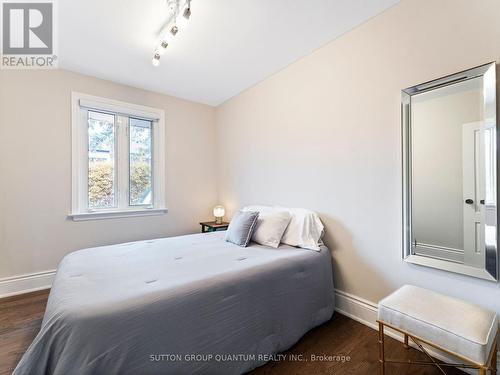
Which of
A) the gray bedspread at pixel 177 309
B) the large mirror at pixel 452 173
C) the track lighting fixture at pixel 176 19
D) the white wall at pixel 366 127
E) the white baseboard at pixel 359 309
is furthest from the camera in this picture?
the white baseboard at pixel 359 309

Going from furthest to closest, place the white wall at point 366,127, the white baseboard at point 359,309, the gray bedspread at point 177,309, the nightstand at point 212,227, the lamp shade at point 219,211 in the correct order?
the lamp shade at point 219,211 → the nightstand at point 212,227 → the white baseboard at point 359,309 → the white wall at point 366,127 → the gray bedspread at point 177,309

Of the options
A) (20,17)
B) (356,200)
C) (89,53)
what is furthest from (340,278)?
(20,17)

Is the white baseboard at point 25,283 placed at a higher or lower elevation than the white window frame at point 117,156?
lower

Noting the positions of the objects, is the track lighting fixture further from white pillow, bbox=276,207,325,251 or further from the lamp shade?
the lamp shade

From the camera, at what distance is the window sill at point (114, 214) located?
2.74 m

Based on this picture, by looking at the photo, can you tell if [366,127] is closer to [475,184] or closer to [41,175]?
[475,184]

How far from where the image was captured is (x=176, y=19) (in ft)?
6.12

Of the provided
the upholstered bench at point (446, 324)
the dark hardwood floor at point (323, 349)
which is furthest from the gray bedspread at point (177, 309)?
the upholstered bench at point (446, 324)

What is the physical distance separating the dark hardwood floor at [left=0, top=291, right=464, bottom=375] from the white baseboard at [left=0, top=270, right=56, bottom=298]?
0.34 meters

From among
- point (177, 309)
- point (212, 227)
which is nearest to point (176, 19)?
→ point (177, 309)

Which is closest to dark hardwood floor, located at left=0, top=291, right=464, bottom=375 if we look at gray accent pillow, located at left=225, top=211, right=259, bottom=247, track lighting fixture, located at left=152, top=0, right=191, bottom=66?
gray accent pillow, located at left=225, top=211, right=259, bottom=247

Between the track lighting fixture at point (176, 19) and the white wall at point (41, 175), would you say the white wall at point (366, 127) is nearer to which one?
the track lighting fixture at point (176, 19)

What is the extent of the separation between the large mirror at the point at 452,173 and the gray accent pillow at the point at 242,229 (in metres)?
1.28

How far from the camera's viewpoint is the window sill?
274 centimetres
